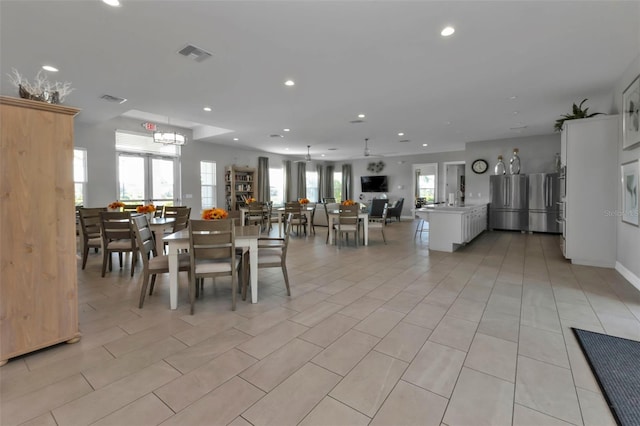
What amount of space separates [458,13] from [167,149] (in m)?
8.09

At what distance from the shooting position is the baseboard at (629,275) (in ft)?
11.4

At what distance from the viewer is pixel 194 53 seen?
10.9ft

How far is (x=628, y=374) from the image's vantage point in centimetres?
184

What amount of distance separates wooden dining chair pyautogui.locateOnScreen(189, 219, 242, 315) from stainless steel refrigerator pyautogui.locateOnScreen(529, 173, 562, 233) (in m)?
8.34

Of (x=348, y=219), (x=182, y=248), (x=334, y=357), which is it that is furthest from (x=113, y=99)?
(x=334, y=357)

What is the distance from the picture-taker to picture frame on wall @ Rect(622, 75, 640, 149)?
11.3ft

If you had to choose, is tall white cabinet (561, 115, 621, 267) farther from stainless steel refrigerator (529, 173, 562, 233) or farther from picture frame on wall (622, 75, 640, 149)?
stainless steel refrigerator (529, 173, 562, 233)

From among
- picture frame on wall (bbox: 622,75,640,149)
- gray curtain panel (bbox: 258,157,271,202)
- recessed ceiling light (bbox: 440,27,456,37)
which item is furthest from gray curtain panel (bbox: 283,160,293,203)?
picture frame on wall (bbox: 622,75,640,149)

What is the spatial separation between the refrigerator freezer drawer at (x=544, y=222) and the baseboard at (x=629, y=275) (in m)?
3.92

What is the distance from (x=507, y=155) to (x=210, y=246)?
9.13 m

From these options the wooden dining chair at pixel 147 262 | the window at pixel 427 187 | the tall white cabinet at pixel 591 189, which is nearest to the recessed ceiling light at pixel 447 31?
the tall white cabinet at pixel 591 189

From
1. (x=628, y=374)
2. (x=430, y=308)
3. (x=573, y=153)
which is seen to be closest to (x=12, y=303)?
(x=430, y=308)

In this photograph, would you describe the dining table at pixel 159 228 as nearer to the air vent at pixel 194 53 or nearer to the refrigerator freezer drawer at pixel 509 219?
the air vent at pixel 194 53

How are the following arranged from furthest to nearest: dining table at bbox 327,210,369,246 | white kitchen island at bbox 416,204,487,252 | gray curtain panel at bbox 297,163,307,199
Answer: gray curtain panel at bbox 297,163,307,199 < dining table at bbox 327,210,369,246 < white kitchen island at bbox 416,204,487,252
